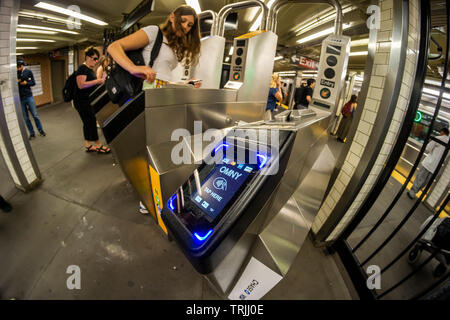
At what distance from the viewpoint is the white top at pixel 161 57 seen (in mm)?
1483

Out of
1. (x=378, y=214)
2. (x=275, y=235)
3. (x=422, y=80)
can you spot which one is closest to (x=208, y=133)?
(x=275, y=235)

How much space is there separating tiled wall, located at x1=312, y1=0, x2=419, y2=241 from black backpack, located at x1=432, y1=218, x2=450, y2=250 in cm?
71

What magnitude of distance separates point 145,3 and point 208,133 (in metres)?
4.16

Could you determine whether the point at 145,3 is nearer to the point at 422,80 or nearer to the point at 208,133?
the point at 208,133

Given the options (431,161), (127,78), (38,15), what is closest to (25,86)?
(38,15)

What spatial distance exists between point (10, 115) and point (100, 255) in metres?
1.95

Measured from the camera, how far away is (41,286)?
1419 millimetres

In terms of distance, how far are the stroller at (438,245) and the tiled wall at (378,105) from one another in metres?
0.72

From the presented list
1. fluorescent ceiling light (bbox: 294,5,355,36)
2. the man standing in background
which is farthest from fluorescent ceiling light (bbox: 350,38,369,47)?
the man standing in background

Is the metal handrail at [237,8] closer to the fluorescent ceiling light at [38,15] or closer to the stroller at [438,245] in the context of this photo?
the stroller at [438,245]

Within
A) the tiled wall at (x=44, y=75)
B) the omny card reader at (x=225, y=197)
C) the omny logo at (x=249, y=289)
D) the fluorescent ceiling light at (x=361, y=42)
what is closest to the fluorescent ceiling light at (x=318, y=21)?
the fluorescent ceiling light at (x=361, y=42)

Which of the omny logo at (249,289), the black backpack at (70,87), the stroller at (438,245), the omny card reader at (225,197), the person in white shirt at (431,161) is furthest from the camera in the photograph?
the person in white shirt at (431,161)

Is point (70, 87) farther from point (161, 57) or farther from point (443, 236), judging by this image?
point (443, 236)

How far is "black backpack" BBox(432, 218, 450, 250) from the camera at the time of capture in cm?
164
